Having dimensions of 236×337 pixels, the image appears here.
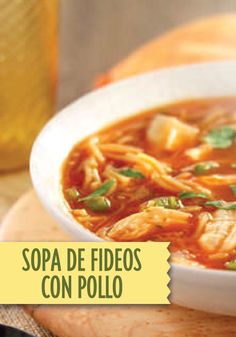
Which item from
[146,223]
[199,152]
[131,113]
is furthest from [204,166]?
[131,113]

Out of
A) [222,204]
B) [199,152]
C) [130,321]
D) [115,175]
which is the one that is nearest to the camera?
[130,321]

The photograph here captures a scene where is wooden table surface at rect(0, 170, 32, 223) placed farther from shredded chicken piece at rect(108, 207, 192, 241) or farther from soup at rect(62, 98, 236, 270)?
shredded chicken piece at rect(108, 207, 192, 241)

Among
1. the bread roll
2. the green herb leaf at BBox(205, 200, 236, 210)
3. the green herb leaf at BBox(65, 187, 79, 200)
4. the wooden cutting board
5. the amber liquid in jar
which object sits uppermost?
the bread roll

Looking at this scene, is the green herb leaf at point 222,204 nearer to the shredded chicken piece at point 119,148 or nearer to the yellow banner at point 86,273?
the yellow banner at point 86,273

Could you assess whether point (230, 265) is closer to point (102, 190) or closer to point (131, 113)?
point (102, 190)

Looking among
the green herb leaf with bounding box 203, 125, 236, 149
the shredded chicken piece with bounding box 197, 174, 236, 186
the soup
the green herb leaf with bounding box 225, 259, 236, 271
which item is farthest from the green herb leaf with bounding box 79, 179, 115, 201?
the green herb leaf with bounding box 225, 259, 236, 271

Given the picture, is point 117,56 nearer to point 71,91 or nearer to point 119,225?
point 71,91

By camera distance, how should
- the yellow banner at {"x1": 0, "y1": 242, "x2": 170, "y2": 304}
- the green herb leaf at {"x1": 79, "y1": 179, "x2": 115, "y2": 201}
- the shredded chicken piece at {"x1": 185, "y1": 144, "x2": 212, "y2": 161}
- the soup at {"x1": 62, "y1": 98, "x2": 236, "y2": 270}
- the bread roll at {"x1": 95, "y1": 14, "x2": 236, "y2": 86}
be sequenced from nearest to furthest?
the yellow banner at {"x1": 0, "y1": 242, "x2": 170, "y2": 304} < the soup at {"x1": 62, "y1": 98, "x2": 236, "y2": 270} < the green herb leaf at {"x1": 79, "y1": 179, "x2": 115, "y2": 201} < the shredded chicken piece at {"x1": 185, "y1": 144, "x2": 212, "y2": 161} < the bread roll at {"x1": 95, "y1": 14, "x2": 236, "y2": 86}
